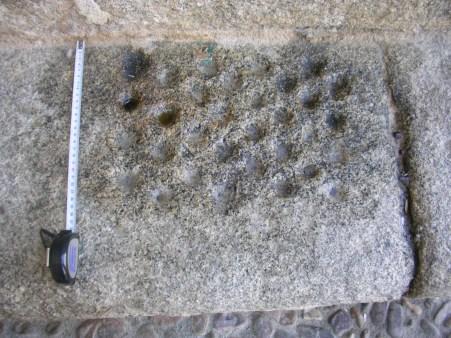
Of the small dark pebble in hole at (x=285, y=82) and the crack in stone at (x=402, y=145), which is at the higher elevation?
the small dark pebble in hole at (x=285, y=82)

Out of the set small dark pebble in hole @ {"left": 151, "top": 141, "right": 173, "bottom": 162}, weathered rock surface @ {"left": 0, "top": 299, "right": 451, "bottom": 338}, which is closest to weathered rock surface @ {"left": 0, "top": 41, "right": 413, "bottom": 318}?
small dark pebble in hole @ {"left": 151, "top": 141, "right": 173, "bottom": 162}

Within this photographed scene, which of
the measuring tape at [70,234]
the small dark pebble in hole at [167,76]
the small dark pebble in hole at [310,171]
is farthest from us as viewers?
the small dark pebble in hole at [167,76]

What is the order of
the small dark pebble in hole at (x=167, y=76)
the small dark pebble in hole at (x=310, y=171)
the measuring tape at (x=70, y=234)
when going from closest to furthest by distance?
the measuring tape at (x=70, y=234), the small dark pebble in hole at (x=310, y=171), the small dark pebble in hole at (x=167, y=76)

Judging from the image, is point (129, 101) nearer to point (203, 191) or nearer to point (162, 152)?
point (162, 152)

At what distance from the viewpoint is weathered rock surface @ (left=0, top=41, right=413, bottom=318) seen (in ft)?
3.27

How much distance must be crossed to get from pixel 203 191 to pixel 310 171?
0.27 meters

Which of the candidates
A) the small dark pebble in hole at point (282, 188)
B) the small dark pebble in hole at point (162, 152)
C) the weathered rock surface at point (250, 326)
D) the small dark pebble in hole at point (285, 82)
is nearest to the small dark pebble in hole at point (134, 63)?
the small dark pebble in hole at point (162, 152)

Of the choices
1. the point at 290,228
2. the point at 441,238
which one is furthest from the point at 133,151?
the point at 441,238

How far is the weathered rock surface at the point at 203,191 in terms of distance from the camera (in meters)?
1.00

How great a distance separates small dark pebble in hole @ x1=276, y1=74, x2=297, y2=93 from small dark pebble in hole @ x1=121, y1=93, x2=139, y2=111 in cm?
38

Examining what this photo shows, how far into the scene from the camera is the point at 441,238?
1.02 meters

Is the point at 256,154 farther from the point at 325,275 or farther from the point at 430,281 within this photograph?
the point at 430,281

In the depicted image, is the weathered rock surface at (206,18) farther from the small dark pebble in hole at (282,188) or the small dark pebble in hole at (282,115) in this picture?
the small dark pebble in hole at (282,188)

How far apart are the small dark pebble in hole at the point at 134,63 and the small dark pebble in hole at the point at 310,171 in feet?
1.68
